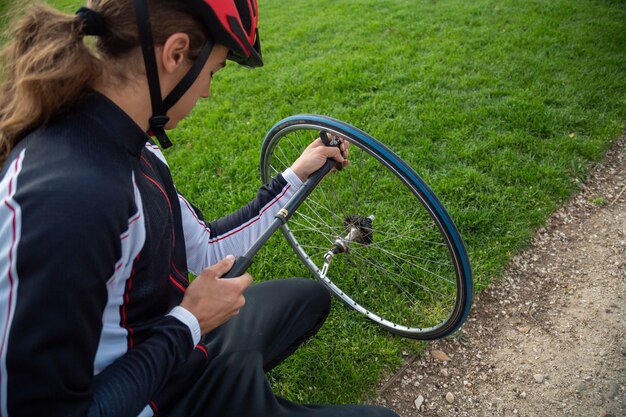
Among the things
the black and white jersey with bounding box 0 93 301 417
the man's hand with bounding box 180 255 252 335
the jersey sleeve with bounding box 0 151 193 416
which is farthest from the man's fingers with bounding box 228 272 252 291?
the jersey sleeve with bounding box 0 151 193 416

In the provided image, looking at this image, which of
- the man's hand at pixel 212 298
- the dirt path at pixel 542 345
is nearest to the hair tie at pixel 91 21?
the man's hand at pixel 212 298

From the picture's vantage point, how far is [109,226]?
1215mm

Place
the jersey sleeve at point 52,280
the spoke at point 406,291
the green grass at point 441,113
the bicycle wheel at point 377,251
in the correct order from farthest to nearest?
the green grass at point 441,113 < the spoke at point 406,291 < the bicycle wheel at point 377,251 < the jersey sleeve at point 52,280

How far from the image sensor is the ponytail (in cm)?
127

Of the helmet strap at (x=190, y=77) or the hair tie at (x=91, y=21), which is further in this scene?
the helmet strap at (x=190, y=77)

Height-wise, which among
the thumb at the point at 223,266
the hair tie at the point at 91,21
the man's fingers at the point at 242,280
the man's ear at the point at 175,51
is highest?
the hair tie at the point at 91,21

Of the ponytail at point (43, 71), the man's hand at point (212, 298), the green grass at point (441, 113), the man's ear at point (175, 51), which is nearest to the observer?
the ponytail at point (43, 71)

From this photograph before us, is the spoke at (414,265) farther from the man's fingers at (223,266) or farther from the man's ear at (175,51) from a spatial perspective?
the man's ear at (175,51)

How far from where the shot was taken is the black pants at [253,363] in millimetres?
1743

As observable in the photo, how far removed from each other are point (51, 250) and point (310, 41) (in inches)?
239

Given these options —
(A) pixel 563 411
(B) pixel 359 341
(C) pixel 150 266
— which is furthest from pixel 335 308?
(C) pixel 150 266

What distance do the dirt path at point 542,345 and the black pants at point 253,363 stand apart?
727mm

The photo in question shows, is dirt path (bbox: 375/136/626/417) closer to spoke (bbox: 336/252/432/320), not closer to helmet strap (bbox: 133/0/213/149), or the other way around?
spoke (bbox: 336/252/432/320)

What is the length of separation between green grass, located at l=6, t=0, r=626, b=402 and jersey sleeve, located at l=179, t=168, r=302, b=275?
0.87 metres
